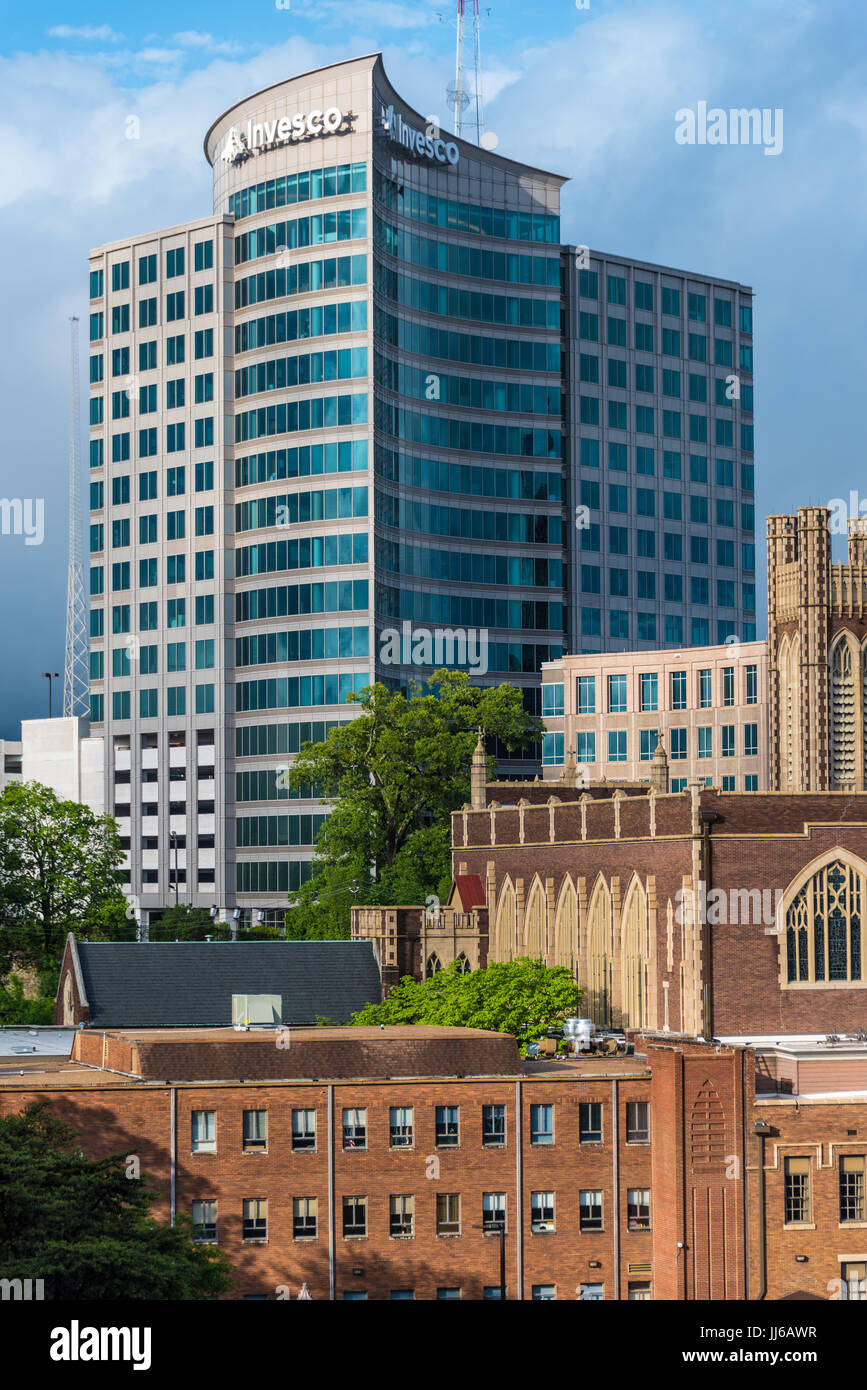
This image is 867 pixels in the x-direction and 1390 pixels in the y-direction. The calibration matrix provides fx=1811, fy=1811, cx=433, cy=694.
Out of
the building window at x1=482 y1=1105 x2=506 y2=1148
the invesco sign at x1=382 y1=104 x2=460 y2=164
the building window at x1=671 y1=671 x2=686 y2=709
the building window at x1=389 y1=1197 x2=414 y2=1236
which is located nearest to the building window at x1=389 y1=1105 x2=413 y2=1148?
the building window at x1=389 y1=1197 x2=414 y2=1236

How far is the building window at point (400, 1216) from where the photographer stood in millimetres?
59531

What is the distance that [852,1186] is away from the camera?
198ft

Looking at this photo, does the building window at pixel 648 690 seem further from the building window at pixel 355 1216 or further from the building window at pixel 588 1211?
the building window at pixel 355 1216

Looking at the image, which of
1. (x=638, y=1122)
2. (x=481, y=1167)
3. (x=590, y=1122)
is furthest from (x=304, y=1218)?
(x=638, y=1122)

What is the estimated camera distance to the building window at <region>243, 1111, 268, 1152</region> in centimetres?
5888

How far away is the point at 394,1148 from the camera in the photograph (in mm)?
59969

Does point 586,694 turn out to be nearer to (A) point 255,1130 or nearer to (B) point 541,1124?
(B) point 541,1124

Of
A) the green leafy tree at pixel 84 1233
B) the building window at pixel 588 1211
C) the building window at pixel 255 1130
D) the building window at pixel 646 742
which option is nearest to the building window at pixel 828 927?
the building window at pixel 588 1211

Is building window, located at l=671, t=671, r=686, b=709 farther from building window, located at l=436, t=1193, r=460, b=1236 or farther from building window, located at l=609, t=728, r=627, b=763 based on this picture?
building window, located at l=436, t=1193, r=460, b=1236

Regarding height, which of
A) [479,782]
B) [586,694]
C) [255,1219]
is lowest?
[255,1219]

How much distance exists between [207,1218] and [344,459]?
9354 cm
